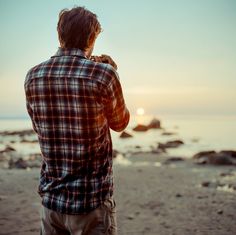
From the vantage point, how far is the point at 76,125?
191 centimetres

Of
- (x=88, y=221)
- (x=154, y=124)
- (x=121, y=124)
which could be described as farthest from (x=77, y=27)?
(x=154, y=124)

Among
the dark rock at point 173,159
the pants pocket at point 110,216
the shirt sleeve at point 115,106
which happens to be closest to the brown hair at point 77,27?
the shirt sleeve at point 115,106

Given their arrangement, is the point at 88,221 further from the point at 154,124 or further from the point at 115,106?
the point at 154,124

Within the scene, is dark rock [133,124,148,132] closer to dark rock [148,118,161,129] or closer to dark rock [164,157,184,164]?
Result: dark rock [148,118,161,129]

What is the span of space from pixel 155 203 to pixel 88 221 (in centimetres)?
420

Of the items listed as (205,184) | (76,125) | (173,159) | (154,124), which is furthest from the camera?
(154,124)

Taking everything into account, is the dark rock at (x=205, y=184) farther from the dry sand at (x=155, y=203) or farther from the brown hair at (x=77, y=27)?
the brown hair at (x=77, y=27)

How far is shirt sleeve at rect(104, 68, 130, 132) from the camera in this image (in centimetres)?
193

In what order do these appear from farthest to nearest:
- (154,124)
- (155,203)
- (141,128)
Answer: (154,124) < (141,128) < (155,203)

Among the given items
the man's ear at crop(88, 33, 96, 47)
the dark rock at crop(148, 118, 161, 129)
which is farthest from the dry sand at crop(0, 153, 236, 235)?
the dark rock at crop(148, 118, 161, 129)

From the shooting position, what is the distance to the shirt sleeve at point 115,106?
76.1 inches

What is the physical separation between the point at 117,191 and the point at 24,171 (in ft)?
10.3

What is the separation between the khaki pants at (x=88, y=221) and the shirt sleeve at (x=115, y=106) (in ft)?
1.50

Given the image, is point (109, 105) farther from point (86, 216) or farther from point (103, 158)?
point (86, 216)
